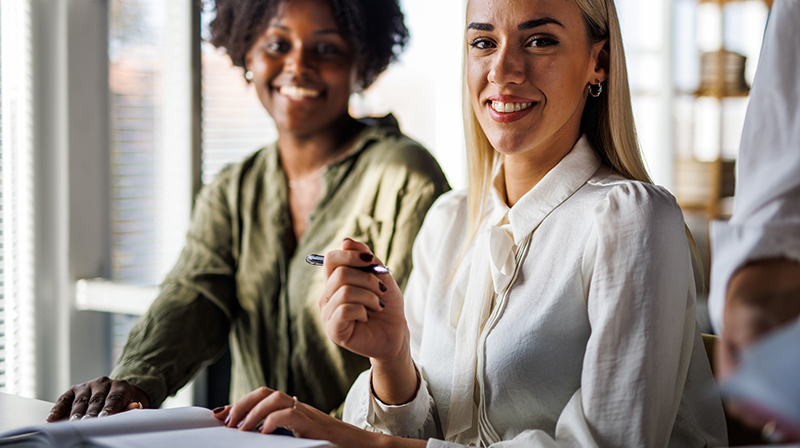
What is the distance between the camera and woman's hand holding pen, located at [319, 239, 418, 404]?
36.0 inches

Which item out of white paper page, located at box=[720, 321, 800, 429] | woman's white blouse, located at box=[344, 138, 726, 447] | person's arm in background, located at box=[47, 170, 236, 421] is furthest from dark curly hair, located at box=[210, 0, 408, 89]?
white paper page, located at box=[720, 321, 800, 429]

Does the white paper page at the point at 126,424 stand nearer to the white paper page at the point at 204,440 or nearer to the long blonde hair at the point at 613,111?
the white paper page at the point at 204,440

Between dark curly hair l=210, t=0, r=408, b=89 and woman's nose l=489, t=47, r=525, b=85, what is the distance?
755 millimetres

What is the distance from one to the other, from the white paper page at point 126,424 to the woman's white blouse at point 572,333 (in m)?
0.30

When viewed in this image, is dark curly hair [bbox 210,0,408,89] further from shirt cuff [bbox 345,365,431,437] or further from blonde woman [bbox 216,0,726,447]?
shirt cuff [bbox 345,365,431,437]

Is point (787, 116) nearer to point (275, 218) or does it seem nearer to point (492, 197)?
point (492, 197)

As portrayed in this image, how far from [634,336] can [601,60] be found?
0.46m

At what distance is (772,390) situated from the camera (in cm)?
41

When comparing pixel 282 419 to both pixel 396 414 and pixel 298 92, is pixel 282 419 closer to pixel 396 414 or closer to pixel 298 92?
pixel 396 414

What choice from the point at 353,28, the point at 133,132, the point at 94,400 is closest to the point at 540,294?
the point at 94,400

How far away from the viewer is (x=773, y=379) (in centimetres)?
42

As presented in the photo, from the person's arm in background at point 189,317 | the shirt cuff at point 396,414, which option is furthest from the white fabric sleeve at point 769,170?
the person's arm in background at point 189,317

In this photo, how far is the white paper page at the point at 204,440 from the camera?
2.27 ft

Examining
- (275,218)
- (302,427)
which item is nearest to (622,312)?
(302,427)
